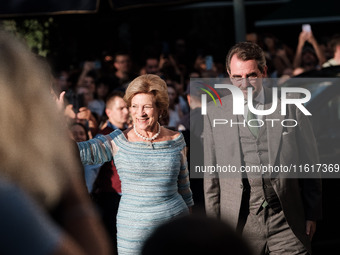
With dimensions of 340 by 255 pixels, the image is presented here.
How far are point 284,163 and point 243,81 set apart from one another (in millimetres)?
587

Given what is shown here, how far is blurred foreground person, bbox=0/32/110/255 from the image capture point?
4.99 feet

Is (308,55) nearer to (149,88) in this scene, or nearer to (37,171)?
(149,88)

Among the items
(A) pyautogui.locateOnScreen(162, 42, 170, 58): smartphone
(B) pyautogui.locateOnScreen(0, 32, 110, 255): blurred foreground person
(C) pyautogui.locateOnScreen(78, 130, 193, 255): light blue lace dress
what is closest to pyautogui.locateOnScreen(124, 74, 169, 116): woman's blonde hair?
(C) pyautogui.locateOnScreen(78, 130, 193, 255): light blue lace dress

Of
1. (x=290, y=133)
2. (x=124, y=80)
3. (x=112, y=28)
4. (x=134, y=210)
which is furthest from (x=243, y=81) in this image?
(x=112, y=28)

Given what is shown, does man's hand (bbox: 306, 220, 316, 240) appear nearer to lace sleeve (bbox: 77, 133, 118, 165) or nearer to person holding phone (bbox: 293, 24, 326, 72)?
lace sleeve (bbox: 77, 133, 118, 165)

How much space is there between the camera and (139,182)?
4.61 meters

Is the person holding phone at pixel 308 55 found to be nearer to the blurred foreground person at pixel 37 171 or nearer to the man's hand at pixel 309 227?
the man's hand at pixel 309 227

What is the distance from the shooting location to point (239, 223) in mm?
4500

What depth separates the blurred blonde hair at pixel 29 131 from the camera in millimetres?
1613

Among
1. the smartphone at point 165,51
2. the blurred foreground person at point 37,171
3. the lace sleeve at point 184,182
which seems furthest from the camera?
the smartphone at point 165,51

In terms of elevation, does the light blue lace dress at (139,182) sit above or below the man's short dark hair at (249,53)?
below

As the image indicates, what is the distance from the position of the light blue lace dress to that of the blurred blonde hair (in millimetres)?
2776

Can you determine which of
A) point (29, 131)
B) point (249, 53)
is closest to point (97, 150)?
point (249, 53)

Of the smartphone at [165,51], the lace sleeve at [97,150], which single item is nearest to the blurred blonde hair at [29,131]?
the lace sleeve at [97,150]
